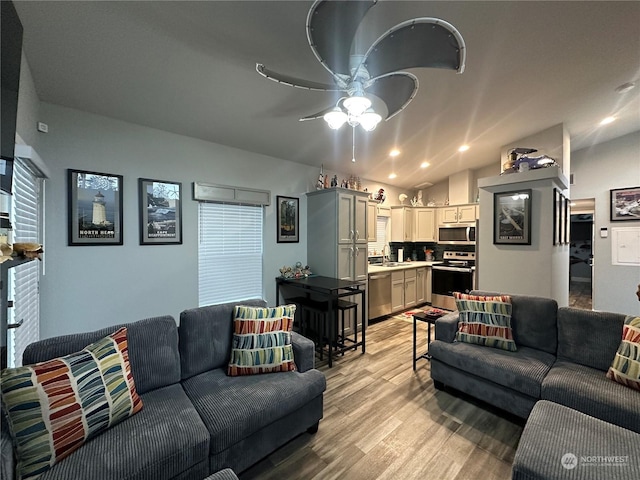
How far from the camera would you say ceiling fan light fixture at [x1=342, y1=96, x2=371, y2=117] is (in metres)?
1.62

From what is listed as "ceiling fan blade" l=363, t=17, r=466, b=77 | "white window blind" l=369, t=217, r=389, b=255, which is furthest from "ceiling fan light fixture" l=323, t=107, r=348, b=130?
"white window blind" l=369, t=217, r=389, b=255

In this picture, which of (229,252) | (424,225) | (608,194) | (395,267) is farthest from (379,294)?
(608,194)

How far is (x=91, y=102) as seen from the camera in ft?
7.53

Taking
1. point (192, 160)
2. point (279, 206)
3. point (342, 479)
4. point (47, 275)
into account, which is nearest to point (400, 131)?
point (279, 206)

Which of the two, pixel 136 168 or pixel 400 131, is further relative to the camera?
pixel 400 131

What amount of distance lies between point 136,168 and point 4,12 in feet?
4.95

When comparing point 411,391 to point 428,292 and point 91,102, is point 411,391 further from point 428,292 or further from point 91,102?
point 91,102

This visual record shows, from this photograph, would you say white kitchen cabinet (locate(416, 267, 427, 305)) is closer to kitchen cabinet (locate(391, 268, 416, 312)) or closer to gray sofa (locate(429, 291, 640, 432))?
kitchen cabinet (locate(391, 268, 416, 312))

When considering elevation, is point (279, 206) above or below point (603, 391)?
above

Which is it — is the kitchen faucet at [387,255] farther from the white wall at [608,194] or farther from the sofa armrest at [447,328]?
the white wall at [608,194]

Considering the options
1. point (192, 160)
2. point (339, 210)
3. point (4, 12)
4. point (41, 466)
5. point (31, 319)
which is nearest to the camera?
point (41, 466)

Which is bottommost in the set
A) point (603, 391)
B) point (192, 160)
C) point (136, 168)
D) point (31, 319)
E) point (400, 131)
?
point (603, 391)

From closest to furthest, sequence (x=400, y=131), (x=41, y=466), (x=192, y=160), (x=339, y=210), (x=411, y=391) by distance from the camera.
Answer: (x=41, y=466) < (x=411, y=391) < (x=192, y=160) < (x=400, y=131) < (x=339, y=210)

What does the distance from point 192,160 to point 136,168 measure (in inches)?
22.6
